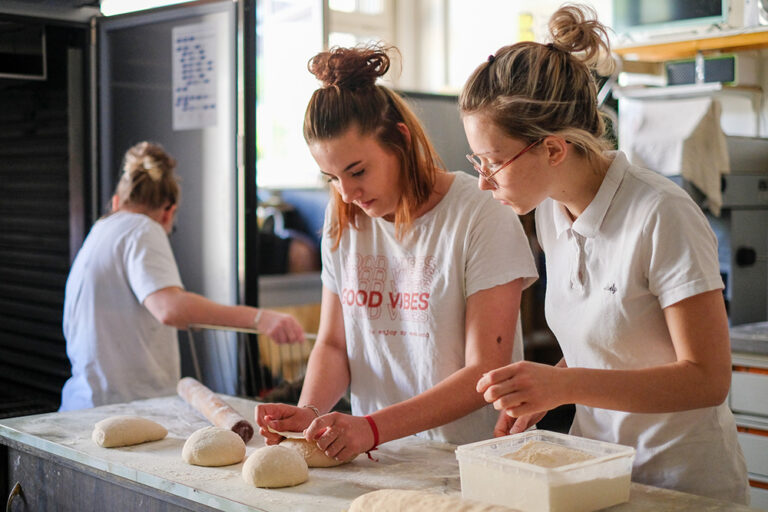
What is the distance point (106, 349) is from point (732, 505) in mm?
1739

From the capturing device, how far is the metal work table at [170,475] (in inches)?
53.8

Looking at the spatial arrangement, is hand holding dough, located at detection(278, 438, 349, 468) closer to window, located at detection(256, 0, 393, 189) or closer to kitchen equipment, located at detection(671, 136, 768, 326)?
kitchen equipment, located at detection(671, 136, 768, 326)

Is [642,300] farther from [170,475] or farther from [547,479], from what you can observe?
[170,475]

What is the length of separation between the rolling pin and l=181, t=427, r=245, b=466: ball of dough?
0.13 metres

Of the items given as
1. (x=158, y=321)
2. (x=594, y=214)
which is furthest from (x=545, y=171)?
(x=158, y=321)

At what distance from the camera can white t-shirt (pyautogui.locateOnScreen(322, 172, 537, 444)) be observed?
174cm

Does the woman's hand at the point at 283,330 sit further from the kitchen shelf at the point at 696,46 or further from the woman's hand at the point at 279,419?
the kitchen shelf at the point at 696,46

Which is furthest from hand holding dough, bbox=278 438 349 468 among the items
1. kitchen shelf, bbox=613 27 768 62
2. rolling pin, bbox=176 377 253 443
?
kitchen shelf, bbox=613 27 768 62

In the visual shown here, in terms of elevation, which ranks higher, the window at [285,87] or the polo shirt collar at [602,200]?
the window at [285,87]

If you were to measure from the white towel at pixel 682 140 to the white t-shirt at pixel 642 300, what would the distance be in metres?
1.73

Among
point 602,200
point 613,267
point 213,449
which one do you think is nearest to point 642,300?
point 613,267

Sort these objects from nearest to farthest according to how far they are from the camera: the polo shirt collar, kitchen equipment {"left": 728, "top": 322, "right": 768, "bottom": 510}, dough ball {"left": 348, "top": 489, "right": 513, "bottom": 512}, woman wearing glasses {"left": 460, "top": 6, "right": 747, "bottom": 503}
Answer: dough ball {"left": 348, "top": 489, "right": 513, "bottom": 512}
woman wearing glasses {"left": 460, "top": 6, "right": 747, "bottom": 503}
the polo shirt collar
kitchen equipment {"left": 728, "top": 322, "right": 768, "bottom": 510}

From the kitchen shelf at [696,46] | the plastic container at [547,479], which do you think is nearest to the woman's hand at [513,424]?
the plastic container at [547,479]

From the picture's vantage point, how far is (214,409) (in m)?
1.87
